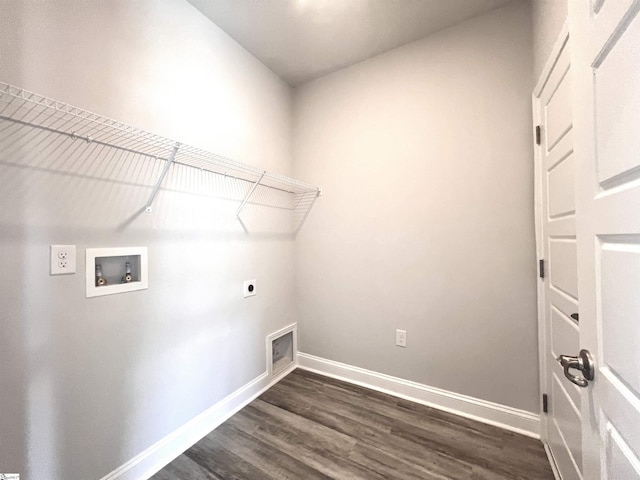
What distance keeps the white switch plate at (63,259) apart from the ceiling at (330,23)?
5.37 feet

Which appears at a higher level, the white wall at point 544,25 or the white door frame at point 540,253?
the white wall at point 544,25

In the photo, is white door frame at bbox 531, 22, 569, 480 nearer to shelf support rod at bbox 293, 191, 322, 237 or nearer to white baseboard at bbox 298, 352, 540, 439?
white baseboard at bbox 298, 352, 540, 439

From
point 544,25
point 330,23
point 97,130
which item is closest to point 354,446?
point 97,130

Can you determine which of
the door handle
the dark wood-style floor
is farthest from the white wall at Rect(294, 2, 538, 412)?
the door handle

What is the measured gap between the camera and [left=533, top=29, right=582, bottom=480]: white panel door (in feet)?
3.35

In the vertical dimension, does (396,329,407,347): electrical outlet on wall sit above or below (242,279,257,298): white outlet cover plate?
below

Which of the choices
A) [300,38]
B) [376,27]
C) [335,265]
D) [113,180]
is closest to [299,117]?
[300,38]

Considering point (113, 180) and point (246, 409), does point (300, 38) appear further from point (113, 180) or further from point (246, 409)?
point (246, 409)

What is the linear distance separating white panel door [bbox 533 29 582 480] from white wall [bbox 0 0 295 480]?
188 cm

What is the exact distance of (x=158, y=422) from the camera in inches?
53.2

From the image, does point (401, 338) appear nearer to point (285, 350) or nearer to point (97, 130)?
point (285, 350)

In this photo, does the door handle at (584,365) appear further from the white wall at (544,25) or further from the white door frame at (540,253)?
the white wall at (544,25)

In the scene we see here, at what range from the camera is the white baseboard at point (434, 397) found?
154 cm

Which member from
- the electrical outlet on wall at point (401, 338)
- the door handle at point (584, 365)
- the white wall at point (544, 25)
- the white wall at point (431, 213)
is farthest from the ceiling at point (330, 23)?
the electrical outlet on wall at point (401, 338)
